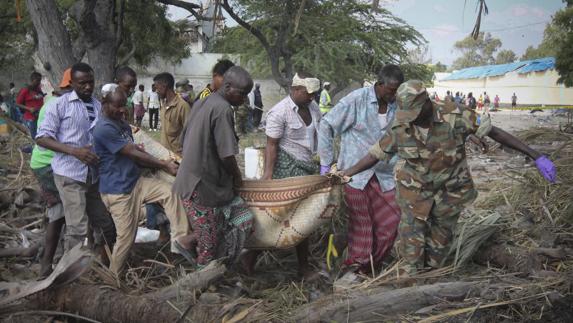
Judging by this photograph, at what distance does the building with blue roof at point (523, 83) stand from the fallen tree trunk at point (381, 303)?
135ft

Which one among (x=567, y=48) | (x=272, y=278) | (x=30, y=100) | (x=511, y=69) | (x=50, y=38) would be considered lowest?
(x=272, y=278)

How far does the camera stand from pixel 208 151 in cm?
325

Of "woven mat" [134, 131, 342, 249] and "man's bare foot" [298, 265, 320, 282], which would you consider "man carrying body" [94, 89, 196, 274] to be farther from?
"man's bare foot" [298, 265, 320, 282]

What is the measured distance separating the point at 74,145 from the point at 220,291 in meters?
1.55

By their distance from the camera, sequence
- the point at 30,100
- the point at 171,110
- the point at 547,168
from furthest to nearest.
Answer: the point at 30,100 < the point at 171,110 < the point at 547,168

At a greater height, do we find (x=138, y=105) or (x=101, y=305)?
(x=138, y=105)

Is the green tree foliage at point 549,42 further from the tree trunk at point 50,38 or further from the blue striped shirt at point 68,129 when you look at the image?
the blue striped shirt at point 68,129

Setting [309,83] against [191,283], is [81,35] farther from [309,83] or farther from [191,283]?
[191,283]

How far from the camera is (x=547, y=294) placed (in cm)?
305

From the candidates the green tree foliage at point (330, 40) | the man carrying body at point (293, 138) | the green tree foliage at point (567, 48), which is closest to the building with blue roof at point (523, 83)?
the green tree foliage at point (567, 48)

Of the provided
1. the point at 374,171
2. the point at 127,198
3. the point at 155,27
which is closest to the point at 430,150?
the point at 374,171

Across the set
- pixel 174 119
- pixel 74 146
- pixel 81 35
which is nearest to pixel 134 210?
pixel 74 146

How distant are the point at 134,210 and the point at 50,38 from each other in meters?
3.92

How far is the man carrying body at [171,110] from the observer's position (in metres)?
5.08
